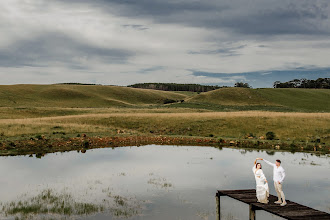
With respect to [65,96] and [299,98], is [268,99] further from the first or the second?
[65,96]

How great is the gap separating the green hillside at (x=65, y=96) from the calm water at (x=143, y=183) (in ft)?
346

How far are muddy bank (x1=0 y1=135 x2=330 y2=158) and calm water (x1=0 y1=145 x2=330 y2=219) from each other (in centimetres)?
396

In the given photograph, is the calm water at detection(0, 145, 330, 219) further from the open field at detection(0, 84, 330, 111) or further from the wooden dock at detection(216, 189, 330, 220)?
the open field at detection(0, 84, 330, 111)

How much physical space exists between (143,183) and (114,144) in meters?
20.4

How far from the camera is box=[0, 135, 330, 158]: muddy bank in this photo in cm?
3528

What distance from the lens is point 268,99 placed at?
459 ft

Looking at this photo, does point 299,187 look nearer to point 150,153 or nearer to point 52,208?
point 52,208

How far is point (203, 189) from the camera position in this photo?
19.0m

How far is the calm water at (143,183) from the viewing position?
15414mm

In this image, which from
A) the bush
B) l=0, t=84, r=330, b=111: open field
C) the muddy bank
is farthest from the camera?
l=0, t=84, r=330, b=111: open field

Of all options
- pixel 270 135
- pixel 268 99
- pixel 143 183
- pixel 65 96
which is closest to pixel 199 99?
pixel 268 99

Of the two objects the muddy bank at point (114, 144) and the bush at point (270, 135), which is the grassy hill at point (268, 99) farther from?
Result: the muddy bank at point (114, 144)

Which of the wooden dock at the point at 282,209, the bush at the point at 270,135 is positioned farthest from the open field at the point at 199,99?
the wooden dock at the point at 282,209

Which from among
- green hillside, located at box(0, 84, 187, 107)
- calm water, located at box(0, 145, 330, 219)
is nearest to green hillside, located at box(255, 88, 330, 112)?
green hillside, located at box(0, 84, 187, 107)
